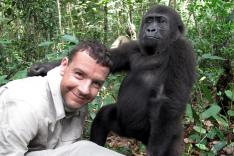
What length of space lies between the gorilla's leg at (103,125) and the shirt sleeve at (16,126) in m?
1.51

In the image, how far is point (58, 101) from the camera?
2.94m

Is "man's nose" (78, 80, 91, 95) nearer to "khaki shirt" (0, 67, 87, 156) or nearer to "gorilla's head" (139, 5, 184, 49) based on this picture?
"khaki shirt" (0, 67, 87, 156)

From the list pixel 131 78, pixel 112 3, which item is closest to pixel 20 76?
pixel 131 78

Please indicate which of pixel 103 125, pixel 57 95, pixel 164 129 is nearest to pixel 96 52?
pixel 57 95

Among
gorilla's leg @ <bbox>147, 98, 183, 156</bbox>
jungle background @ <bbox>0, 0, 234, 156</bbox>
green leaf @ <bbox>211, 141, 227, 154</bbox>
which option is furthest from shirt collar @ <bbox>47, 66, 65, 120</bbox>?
green leaf @ <bbox>211, 141, 227, 154</bbox>

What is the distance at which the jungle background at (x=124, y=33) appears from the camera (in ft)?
15.9

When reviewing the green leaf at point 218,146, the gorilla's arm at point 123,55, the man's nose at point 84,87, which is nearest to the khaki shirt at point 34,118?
the man's nose at point 84,87

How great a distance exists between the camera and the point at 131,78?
14.3ft

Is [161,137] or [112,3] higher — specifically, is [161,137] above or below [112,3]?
below

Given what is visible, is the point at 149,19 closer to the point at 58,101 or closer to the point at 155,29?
the point at 155,29

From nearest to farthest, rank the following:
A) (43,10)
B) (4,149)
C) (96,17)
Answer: (4,149) → (43,10) → (96,17)

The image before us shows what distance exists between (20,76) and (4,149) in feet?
6.21

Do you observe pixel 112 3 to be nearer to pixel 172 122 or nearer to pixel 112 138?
pixel 112 138

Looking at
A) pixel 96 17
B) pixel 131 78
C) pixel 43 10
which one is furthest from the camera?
pixel 96 17
